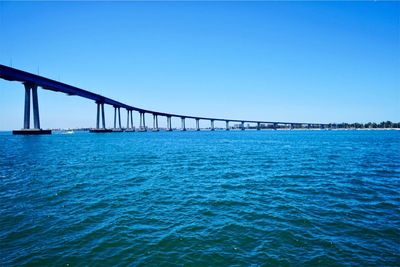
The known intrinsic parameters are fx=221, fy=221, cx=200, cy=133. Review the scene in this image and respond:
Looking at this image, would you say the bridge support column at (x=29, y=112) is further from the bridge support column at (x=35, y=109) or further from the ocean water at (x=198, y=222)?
the ocean water at (x=198, y=222)

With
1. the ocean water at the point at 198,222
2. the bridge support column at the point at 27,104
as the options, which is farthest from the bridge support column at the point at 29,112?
the ocean water at the point at 198,222

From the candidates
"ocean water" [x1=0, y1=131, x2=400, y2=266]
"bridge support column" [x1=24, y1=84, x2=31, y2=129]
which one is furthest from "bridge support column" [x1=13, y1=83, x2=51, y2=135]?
"ocean water" [x1=0, y1=131, x2=400, y2=266]

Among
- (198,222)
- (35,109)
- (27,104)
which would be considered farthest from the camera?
(35,109)

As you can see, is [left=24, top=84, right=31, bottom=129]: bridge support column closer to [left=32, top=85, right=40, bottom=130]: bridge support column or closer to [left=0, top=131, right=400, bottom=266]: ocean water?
[left=32, top=85, right=40, bottom=130]: bridge support column

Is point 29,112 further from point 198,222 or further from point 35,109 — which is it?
point 198,222

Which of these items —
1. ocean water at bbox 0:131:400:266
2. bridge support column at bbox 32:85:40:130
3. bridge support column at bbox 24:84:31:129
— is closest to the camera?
ocean water at bbox 0:131:400:266

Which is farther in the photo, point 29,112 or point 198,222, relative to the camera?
point 29,112

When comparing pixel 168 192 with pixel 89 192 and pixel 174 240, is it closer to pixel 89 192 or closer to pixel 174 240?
pixel 89 192

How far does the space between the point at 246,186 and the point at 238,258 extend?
28.8ft

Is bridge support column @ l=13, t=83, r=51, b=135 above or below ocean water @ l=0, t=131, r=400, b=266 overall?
above

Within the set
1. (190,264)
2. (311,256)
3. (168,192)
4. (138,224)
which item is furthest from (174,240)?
(168,192)

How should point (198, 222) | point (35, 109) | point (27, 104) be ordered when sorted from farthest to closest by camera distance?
point (35, 109), point (27, 104), point (198, 222)

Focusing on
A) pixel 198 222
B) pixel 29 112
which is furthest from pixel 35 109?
pixel 198 222

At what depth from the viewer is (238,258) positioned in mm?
6629
